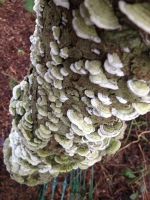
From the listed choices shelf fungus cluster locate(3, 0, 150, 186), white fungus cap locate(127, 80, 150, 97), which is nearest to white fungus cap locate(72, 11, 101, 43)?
shelf fungus cluster locate(3, 0, 150, 186)

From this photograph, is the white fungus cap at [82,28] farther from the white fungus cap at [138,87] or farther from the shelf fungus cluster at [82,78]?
the white fungus cap at [138,87]

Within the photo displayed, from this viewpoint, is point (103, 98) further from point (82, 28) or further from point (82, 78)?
point (82, 28)

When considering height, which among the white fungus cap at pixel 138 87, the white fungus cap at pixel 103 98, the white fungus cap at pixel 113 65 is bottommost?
the white fungus cap at pixel 103 98

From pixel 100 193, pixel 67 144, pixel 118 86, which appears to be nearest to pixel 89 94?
pixel 118 86

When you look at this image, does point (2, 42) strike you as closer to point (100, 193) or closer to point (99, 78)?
point (100, 193)

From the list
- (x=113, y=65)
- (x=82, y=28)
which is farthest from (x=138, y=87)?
(x=82, y=28)

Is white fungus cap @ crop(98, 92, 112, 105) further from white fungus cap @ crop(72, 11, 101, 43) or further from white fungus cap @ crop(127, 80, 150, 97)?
white fungus cap @ crop(72, 11, 101, 43)

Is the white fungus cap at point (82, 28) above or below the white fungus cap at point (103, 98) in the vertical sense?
above

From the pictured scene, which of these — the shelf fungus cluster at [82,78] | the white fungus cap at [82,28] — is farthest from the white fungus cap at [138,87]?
the white fungus cap at [82,28]

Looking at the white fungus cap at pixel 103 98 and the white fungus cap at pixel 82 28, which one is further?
the white fungus cap at pixel 103 98
